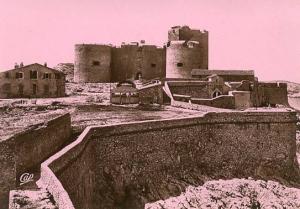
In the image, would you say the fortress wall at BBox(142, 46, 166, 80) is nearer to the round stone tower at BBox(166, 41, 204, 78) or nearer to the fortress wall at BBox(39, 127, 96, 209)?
the round stone tower at BBox(166, 41, 204, 78)

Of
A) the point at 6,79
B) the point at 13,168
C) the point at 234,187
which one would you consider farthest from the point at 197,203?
the point at 6,79

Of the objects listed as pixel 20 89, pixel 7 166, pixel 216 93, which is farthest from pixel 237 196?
pixel 20 89

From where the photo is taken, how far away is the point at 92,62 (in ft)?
136

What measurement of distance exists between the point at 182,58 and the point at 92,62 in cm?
852

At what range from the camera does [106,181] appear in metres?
18.5

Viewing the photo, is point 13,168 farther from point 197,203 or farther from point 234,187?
point 234,187

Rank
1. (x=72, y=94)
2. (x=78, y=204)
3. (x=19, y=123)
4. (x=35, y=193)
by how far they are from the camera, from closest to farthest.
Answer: (x=35, y=193), (x=78, y=204), (x=19, y=123), (x=72, y=94)

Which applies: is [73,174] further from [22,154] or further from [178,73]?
[178,73]

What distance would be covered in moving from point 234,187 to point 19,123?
11.4 meters

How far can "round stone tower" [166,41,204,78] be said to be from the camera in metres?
40.3

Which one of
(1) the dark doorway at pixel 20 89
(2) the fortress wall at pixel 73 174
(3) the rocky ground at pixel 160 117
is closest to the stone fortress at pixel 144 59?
(1) the dark doorway at pixel 20 89

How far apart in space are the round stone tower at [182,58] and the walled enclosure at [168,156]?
1635 cm

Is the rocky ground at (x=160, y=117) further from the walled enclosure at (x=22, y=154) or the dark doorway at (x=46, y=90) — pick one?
the dark doorway at (x=46, y=90)

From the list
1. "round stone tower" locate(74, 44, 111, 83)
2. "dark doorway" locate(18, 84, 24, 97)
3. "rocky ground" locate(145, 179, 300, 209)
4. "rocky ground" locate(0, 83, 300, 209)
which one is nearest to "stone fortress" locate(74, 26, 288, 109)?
"round stone tower" locate(74, 44, 111, 83)
